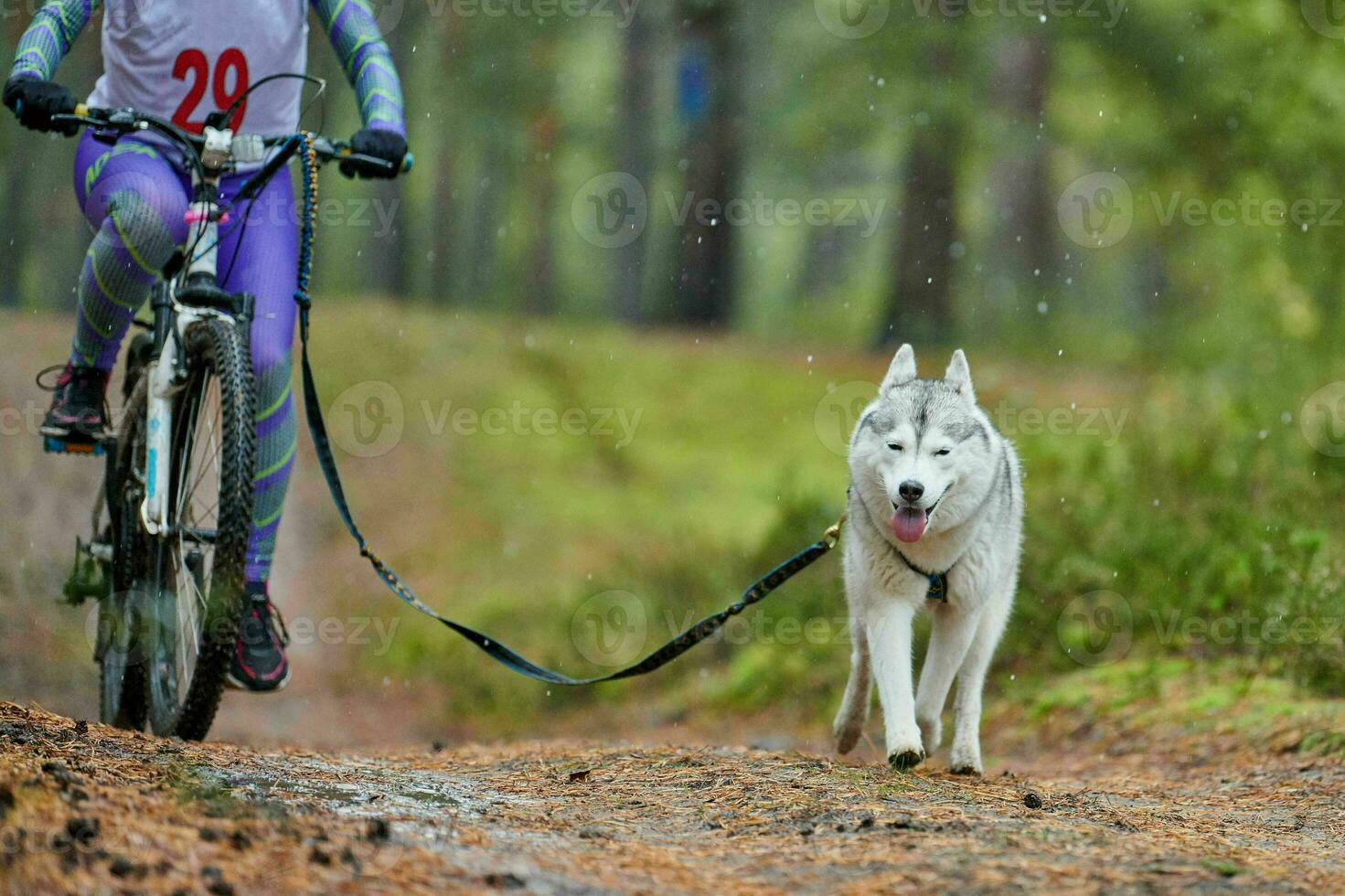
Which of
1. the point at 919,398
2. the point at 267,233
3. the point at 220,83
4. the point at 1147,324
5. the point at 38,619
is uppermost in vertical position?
the point at 1147,324

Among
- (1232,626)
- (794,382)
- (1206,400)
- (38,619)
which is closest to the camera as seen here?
(1232,626)

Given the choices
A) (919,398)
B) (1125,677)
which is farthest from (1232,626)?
(919,398)

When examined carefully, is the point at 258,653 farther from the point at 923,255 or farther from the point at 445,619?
the point at 923,255

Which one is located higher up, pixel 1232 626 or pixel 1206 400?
pixel 1206 400

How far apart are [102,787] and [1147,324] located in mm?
16684

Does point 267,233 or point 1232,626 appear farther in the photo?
point 1232,626

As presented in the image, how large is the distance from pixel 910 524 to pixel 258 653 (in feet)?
7.18

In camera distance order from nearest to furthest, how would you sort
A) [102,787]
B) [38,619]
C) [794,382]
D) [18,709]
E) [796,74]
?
[102,787]
[18,709]
[38,619]
[794,382]
[796,74]

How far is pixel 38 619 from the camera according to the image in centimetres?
→ 974

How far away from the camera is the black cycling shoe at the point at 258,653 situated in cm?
470

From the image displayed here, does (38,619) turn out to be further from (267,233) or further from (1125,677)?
(1125,677)

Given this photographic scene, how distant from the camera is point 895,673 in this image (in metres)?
4.66

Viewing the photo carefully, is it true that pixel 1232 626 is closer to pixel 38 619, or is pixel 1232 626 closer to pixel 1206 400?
pixel 1206 400

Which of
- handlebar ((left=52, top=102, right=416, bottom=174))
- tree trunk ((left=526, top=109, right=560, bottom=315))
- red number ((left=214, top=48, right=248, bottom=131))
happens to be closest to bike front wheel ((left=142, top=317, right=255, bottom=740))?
handlebar ((left=52, top=102, right=416, bottom=174))
